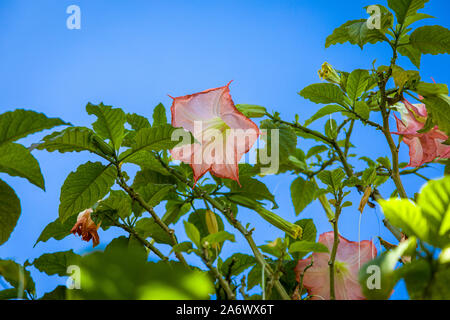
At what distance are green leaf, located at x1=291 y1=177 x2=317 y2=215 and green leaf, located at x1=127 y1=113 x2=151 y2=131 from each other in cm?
29

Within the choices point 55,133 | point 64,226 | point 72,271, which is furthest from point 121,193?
point 72,271

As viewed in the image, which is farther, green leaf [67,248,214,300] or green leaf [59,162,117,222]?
green leaf [59,162,117,222]

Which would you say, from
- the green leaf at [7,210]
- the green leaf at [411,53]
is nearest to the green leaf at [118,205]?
the green leaf at [7,210]

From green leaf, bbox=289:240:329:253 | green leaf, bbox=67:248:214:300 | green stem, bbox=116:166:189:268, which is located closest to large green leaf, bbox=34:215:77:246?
green stem, bbox=116:166:189:268

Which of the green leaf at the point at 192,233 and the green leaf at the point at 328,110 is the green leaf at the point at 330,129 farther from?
the green leaf at the point at 192,233

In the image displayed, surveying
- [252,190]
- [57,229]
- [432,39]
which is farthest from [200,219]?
[432,39]

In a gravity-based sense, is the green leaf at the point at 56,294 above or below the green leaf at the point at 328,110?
below

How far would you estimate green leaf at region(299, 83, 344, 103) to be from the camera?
1.92 ft

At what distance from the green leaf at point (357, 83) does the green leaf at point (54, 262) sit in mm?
425

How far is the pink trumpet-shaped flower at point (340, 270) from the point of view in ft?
1.51

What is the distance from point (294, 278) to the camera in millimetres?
467

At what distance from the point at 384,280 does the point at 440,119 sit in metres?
0.40

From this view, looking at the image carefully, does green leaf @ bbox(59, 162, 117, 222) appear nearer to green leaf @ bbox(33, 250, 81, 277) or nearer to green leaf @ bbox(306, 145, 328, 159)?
green leaf @ bbox(33, 250, 81, 277)
